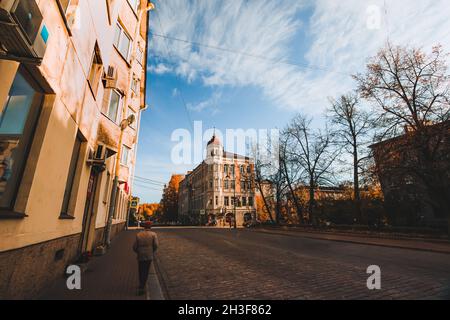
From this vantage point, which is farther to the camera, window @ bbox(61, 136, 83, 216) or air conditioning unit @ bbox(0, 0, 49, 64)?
window @ bbox(61, 136, 83, 216)

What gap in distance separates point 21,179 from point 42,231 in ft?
4.09

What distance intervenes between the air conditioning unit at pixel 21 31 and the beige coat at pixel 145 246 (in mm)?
3992

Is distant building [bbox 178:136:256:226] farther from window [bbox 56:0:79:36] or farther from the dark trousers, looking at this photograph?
window [bbox 56:0:79:36]

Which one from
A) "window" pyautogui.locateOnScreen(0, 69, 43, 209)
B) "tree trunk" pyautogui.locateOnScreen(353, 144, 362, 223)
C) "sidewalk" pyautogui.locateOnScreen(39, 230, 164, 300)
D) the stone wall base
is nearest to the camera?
the stone wall base

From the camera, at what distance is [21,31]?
100 inches

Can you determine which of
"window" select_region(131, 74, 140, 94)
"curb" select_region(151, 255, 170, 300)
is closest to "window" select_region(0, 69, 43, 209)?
"curb" select_region(151, 255, 170, 300)

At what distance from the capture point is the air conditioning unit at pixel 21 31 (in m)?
2.36

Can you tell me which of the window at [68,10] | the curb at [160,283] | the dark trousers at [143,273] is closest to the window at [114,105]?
the window at [68,10]

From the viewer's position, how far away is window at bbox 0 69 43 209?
3496 mm

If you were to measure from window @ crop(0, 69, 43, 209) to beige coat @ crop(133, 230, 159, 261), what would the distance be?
253cm

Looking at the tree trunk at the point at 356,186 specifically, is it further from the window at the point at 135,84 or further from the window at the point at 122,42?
the window at the point at 135,84
